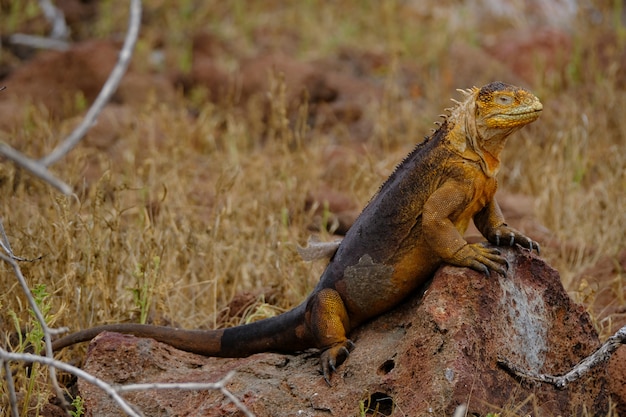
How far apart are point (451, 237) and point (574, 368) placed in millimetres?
763

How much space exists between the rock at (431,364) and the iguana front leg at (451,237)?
0.06 metres

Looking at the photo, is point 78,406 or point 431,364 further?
point 78,406

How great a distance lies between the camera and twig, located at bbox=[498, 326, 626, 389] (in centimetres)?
408

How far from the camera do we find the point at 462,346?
3.98 meters

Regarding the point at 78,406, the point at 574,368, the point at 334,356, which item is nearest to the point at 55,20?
the point at 78,406

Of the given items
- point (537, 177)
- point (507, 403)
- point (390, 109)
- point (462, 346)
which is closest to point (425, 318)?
point (462, 346)

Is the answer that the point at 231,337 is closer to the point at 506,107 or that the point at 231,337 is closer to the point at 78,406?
the point at 78,406

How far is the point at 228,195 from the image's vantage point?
22.1ft

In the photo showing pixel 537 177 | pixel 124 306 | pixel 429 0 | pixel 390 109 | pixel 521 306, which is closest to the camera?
pixel 521 306

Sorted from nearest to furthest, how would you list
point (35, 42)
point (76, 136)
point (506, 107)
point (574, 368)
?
point (76, 136) < point (574, 368) < point (506, 107) < point (35, 42)

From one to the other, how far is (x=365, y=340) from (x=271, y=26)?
10.1m

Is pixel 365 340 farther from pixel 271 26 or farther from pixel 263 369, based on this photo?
pixel 271 26

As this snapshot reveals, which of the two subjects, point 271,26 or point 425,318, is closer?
point 425,318

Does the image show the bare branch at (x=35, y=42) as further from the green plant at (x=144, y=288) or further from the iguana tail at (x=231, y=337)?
the iguana tail at (x=231, y=337)
